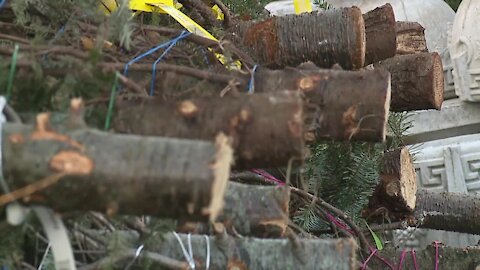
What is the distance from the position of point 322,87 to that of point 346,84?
0.11ft

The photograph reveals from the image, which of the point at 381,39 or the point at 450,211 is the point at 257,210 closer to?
the point at 381,39

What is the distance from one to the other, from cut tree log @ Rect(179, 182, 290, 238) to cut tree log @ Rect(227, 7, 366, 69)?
251 mm

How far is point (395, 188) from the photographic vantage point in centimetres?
197

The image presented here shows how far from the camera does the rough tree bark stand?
1230mm

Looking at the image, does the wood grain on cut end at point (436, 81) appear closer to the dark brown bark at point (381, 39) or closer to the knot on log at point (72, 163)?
the dark brown bark at point (381, 39)

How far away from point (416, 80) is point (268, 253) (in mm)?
700

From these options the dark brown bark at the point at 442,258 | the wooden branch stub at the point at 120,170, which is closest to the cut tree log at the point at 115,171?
the wooden branch stub at the point at 120,170

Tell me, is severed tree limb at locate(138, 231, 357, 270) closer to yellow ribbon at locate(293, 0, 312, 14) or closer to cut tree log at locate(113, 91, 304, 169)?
cut tree log at locate(113, 91, 304, 169)

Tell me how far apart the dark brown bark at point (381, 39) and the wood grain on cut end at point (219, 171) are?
93 cm

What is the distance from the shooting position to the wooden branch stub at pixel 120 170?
2.58 feet

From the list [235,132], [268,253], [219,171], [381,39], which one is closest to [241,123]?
[235,132]

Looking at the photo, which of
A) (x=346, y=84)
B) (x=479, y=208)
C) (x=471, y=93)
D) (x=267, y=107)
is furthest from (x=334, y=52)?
(x=471, y=93)

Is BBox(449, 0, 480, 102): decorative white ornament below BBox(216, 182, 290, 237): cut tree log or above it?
above

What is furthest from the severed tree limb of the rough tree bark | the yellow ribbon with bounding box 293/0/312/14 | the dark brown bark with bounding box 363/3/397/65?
the yellow ribbon with bounding box 293/0/312/14
